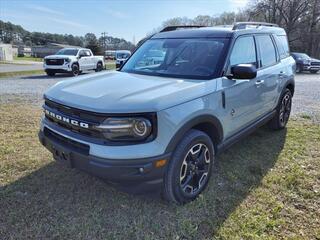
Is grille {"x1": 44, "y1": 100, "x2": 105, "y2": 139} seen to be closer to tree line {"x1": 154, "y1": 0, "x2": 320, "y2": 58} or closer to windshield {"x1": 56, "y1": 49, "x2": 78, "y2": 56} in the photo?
windshield {"x1": 56, "y1": 49, "x2": 78, "y2": 56}

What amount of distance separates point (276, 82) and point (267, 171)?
1.68 meters

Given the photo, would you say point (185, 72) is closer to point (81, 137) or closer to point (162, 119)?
point (162, 119)

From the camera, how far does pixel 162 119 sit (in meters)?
2.59

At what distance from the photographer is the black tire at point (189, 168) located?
2.84 meters

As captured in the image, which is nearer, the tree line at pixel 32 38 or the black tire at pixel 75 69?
the black tire at pixel 75 69

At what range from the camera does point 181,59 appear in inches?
147

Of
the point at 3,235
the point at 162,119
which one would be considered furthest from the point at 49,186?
the point at 162,119

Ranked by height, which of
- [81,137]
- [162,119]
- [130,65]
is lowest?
[81,137]

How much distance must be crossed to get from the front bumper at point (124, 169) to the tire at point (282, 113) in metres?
3.51

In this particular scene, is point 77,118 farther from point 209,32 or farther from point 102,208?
point 209,32

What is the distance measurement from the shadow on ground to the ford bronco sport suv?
244 millimetres

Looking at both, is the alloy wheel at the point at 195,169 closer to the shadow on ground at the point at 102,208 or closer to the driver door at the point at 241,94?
the shadow on ground at the point at 102,208

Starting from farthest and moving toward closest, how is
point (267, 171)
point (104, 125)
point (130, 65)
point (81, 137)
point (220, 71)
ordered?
point (130, 65) → point (267, 171) → point (220, 71) → point (81, 137) → point (104, 125)

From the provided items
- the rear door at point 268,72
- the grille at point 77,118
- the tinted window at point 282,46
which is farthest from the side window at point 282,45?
the grille at point 77,118
